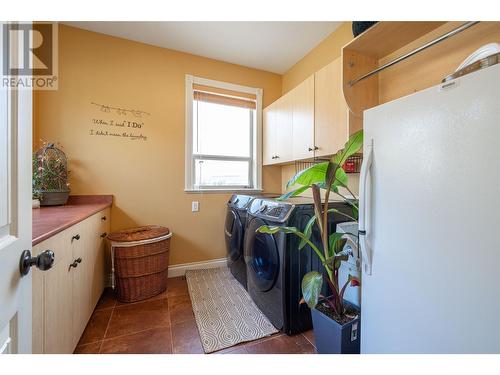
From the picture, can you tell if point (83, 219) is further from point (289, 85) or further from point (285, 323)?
point (289, 85)

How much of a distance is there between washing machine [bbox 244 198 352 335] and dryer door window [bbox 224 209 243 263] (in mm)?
351

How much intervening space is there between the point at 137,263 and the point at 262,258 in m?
1.11

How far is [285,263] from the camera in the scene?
4.42ft

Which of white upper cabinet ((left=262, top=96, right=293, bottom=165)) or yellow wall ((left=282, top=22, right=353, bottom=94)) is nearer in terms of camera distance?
yellow wall ((left=282, top=22, right=353, bottom=94))

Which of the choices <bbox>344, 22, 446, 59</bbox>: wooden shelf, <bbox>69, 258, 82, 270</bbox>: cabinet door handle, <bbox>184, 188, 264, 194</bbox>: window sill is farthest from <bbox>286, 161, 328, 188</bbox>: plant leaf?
<bbox>184, 188, 264, 194</bbox>: window sill

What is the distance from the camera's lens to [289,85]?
2705 mm

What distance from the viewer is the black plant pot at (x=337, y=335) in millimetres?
1057

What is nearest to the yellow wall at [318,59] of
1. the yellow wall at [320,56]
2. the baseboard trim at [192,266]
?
the yellow wall at [320,56]

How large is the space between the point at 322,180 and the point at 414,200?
0.43 m

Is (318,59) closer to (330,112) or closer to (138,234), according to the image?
(330,112)

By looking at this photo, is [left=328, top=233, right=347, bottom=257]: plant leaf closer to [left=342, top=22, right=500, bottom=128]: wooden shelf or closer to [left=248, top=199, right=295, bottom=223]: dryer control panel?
[left=248, top=199, right=295, bottom=223]: dryer control panel

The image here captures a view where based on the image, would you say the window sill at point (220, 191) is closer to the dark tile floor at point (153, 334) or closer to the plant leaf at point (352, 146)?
the dark tile floor at point (153, 334)

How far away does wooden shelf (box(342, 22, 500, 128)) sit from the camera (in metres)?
1.12

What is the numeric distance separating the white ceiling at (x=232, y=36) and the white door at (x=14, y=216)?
1.84 metres
